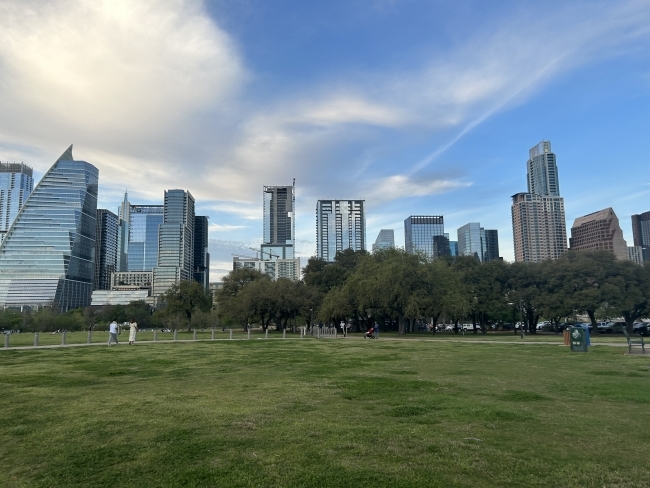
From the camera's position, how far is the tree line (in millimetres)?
52625

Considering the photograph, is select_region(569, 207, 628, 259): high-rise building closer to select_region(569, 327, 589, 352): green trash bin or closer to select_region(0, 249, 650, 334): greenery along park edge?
select_region(0, 249, 650, 334): greenery along park edge

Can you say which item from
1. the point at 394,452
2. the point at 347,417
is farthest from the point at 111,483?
the point at 347,417

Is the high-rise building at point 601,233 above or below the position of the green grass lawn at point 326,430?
above

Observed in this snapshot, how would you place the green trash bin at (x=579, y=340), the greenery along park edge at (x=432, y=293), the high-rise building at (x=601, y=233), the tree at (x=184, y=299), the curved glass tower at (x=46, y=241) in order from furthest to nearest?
1. the curved glass tower at (x=46, y=241)
2. the high-rise building at (x=601, y=233)
3. the tree at (x=184, y=299)
4. the greenery along park edge at (x=432, y=293)
5. the green trash bin at (x=579, y=340)

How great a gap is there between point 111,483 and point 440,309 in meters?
48.9

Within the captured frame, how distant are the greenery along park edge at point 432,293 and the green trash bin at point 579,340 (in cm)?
2533

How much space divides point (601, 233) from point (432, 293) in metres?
103

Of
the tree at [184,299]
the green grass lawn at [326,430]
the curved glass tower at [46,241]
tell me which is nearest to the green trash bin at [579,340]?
the green grass lawn at [326,430]

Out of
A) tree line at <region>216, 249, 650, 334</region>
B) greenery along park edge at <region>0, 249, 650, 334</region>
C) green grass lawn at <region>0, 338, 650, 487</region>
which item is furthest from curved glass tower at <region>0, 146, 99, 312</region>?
green grass lawn at <region>0, 338, 650, 487</region>

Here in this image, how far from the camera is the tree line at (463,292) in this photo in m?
52.6

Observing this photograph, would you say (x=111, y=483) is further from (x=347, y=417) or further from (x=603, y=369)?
(x=603, y=369)

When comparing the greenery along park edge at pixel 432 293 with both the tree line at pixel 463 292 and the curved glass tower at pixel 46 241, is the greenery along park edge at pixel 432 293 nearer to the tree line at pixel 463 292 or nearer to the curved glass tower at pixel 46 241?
the tree line at pixel 463 292

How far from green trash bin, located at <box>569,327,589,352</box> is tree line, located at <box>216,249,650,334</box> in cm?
2525

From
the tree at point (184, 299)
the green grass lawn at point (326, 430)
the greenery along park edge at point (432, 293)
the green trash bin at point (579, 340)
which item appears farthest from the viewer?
the tree at point (184, 299)
